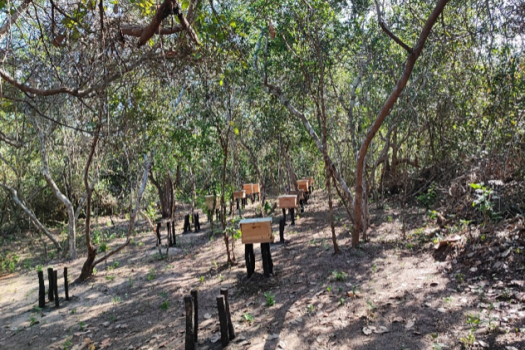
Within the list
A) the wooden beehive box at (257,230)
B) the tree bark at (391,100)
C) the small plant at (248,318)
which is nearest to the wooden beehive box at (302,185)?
the tree bark at (391,100)

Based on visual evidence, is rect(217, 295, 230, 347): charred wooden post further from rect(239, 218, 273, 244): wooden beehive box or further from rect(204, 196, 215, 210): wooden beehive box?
rect(204, 196, 215, 210): wooden beehive box

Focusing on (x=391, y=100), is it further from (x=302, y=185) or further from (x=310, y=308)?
(x=302, y=185)

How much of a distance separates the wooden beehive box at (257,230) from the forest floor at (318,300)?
0.72m

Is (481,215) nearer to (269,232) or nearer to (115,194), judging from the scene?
(269,232)

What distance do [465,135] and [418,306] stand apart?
5458mm

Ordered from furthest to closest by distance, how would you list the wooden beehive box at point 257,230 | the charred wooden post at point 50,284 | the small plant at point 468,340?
the charred wooden post at point 50,284 < the wooden beehive box at point 257,230 < the small plant at point 468,340

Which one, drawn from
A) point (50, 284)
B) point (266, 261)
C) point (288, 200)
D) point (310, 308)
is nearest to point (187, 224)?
point (288, 200)

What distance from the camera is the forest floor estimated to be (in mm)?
4461

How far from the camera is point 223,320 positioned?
457 cm

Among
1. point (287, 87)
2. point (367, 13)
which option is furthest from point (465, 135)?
point (287, 87)

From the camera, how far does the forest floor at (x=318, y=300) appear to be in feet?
14.6

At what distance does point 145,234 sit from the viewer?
1302cm

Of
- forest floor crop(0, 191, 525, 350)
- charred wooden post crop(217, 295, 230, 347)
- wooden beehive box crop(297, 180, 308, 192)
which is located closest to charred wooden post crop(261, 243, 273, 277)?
forest floor crop(0, 191, 525, 350)

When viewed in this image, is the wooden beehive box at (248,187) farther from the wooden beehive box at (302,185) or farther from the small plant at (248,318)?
the small plant at (248,318)
